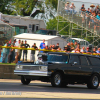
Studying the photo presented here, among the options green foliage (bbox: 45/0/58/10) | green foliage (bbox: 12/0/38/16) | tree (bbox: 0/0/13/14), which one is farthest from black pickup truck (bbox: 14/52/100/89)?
tree (bbox: 0/0/13/14)

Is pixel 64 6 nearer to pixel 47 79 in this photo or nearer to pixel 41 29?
pixel 41 29

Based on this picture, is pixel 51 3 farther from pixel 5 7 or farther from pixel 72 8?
pixel 72 8

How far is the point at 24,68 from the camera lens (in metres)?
14.5

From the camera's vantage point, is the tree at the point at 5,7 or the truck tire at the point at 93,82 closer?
the truck tire at the point at 93,82

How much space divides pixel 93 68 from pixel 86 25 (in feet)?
48.2

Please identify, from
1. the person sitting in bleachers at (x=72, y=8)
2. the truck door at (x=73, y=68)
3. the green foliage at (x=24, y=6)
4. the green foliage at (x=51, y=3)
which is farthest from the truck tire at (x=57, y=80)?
the green foliage at (x=51, y=3)

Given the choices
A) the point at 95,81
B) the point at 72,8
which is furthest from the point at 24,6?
the point at 95,81

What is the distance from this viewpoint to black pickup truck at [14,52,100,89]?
13898 millimetres

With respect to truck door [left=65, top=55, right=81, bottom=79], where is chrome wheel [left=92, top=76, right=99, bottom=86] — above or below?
below

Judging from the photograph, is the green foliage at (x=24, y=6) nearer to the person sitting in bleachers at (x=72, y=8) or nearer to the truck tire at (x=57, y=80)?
the person sitting in bleachers at (x=72, y=8)

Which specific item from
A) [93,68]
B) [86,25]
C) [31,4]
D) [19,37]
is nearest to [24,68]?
[93,68]

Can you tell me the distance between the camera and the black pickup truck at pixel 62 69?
13898 mm

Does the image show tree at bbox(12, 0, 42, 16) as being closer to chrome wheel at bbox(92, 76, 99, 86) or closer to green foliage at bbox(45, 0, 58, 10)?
Result: green foliage at bbox(45, 0, 58, 10)

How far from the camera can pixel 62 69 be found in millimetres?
14117
